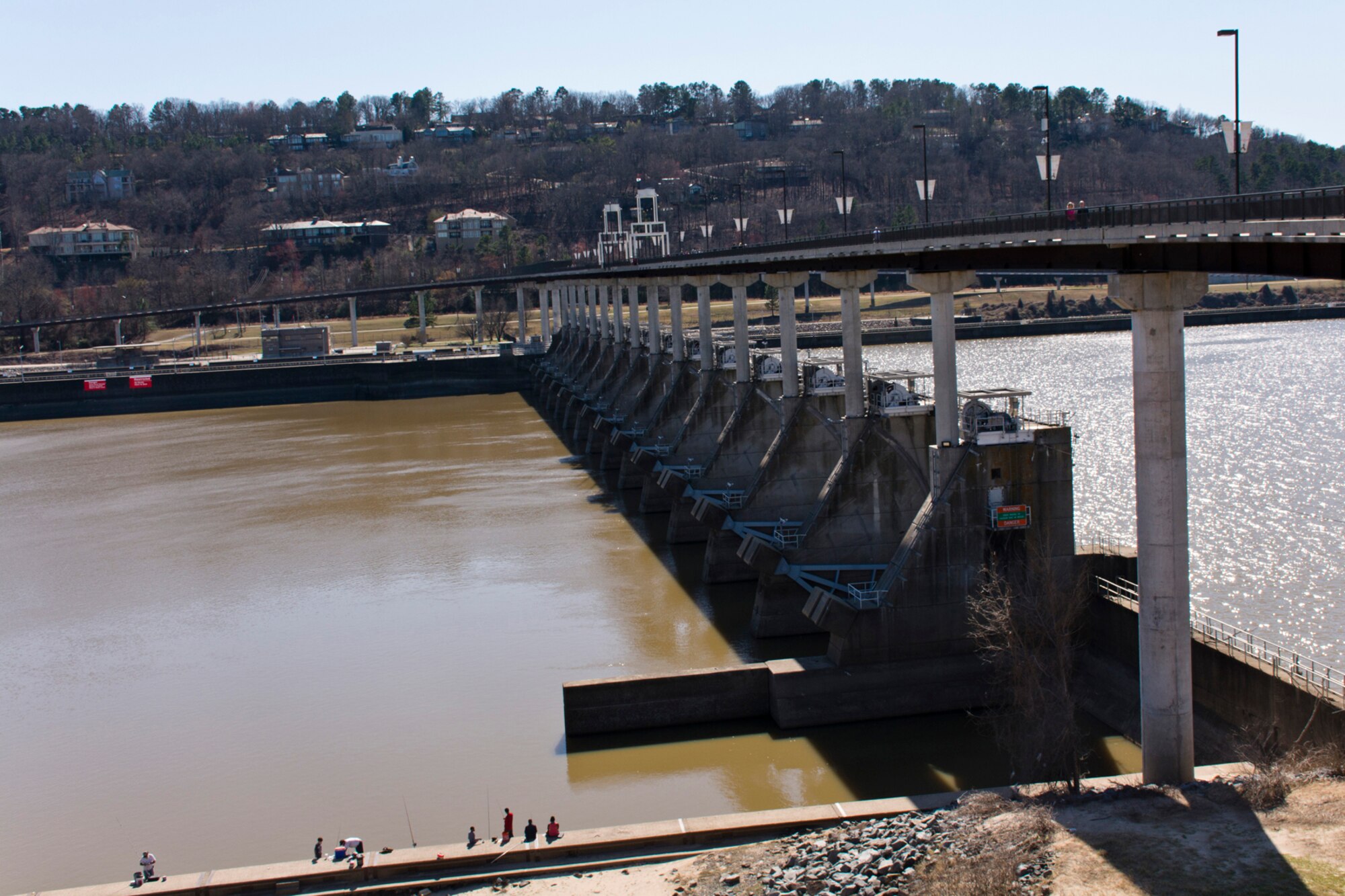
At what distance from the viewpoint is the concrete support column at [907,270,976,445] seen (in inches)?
818

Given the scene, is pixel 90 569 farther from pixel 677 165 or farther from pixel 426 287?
Answer: pixel 677 165

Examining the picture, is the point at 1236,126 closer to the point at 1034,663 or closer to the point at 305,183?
the point at 1034,663

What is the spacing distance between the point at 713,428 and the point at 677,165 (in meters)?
138

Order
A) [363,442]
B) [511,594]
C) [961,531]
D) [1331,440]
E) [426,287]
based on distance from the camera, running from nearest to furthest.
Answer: [961,531], [511,594], [1331,440], [363,442], [426,287]

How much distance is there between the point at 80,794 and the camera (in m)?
18.5

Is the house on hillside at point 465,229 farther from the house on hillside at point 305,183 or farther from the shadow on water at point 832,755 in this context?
the shadow on water at point 832,755

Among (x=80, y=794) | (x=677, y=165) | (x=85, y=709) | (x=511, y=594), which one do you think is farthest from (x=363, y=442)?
(x=677, y=165)

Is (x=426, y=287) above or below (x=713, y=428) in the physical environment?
above

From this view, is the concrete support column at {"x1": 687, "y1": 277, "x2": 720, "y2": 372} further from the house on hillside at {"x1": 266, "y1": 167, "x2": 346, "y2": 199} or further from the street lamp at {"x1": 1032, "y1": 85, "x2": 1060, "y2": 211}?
the house on hillside at {"x1": 266, "y1": 167, "x2": 346, "y2": 199}

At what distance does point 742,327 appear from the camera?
1305 inches

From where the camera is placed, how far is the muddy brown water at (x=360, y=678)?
1734cm

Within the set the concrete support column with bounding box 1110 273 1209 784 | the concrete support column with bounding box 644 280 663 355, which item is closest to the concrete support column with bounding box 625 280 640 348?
the concrete support column with bounding box 644 280 663 355

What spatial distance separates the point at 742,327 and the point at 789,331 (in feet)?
15.3

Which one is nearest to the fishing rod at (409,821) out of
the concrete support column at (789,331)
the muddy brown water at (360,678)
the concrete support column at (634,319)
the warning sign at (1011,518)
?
the muddy brown water at (360,678)
